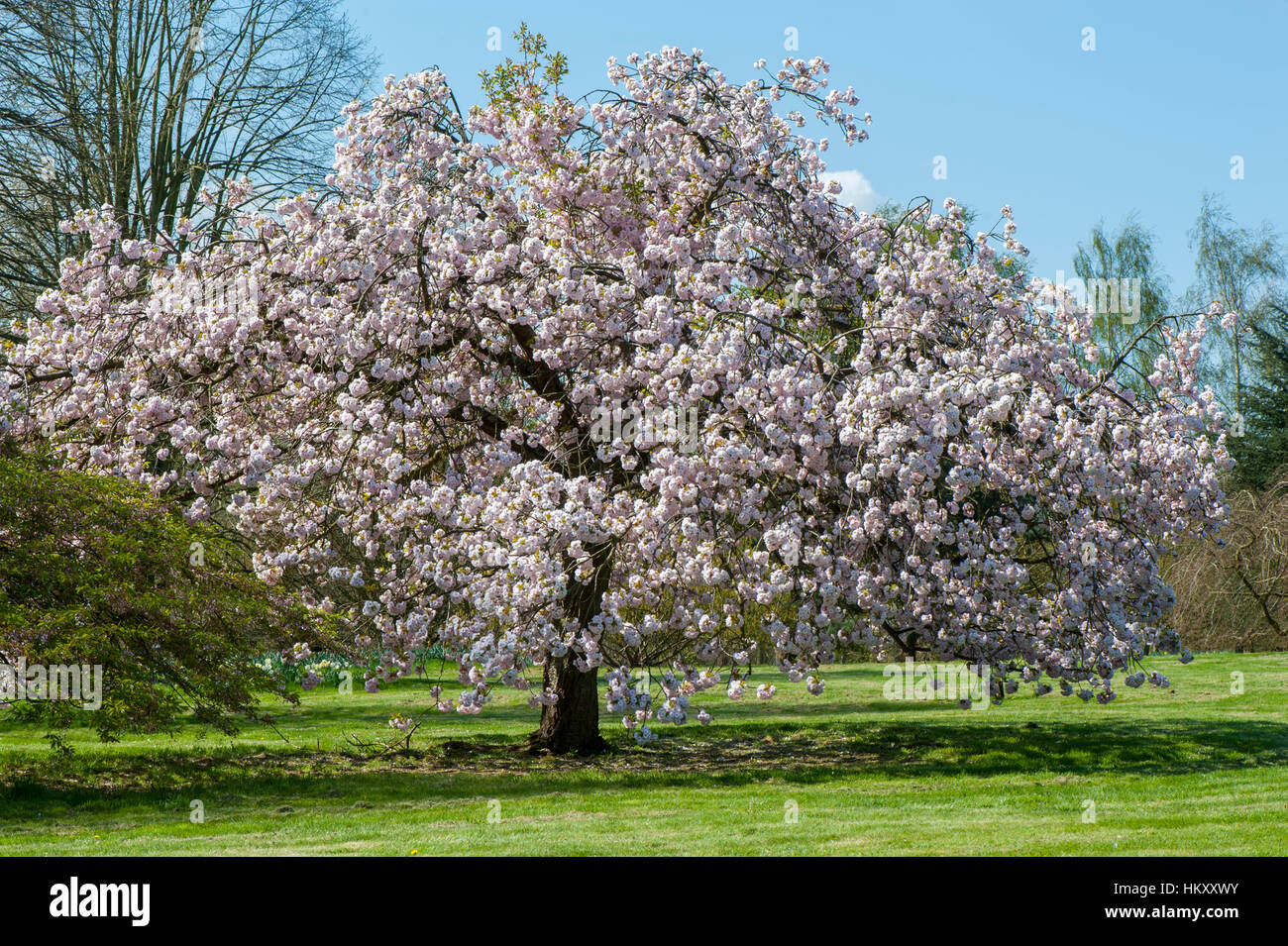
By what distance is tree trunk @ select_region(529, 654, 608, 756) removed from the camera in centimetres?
1215

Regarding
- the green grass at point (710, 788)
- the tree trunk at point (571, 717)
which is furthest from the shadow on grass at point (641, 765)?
the tree trunk at point (571, 717)

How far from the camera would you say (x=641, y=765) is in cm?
1152

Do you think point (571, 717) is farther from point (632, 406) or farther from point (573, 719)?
point (632, 406)

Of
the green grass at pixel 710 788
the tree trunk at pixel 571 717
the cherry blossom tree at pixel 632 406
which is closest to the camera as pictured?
the green grass at pixel 710 788

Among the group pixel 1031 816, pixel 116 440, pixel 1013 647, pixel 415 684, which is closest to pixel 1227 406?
pixel 415 684

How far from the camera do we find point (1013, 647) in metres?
10.2

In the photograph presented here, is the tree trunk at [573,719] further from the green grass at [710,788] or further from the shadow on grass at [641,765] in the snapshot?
the green grass at [710,788]

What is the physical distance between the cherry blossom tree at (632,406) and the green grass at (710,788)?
839 millimetres

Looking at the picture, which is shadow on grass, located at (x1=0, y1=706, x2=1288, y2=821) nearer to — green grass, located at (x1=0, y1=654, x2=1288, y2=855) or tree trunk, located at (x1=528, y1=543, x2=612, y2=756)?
green grass, located at (x1=0, y1=654, x2=1288, y2=855)

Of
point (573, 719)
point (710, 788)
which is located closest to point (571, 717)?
point (573, 719)

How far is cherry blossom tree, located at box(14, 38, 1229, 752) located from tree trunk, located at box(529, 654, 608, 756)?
0.15ft

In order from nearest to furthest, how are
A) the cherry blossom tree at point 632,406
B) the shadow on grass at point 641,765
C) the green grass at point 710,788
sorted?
the green grass at point 710,788 → the cherry blossom tree at point 632,406 → the shadow on grass at point 641,765

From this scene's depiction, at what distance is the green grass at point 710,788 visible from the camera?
24.8ft
